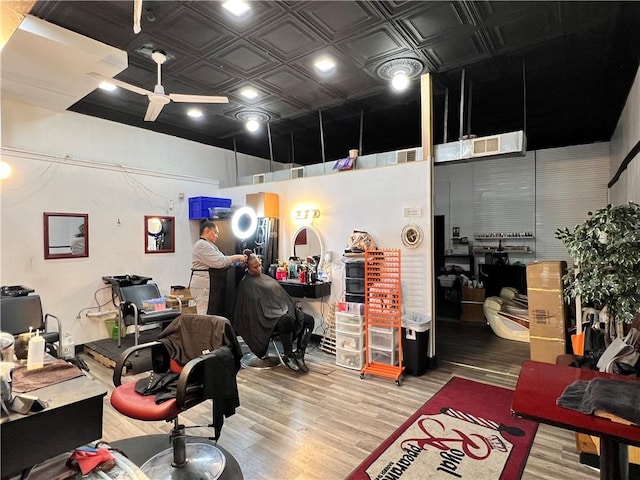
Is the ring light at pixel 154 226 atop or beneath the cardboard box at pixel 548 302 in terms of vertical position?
atop

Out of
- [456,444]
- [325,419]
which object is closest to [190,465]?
[325,419]

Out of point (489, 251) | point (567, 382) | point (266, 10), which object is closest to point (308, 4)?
point (266, 10)

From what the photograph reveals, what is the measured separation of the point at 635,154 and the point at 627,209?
1.35 metres

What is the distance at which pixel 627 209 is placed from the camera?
8.18 ft

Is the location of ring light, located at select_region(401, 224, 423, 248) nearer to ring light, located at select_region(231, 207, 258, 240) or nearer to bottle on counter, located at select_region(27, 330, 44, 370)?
ring light, located at select_region(231, 207, 258, 240)

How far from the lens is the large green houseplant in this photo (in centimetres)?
238

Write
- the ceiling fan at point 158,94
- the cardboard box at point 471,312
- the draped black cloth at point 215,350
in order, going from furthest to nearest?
the cardboard box at point 471,312 < the ceiling fan at point 158,94 < the draped black cloth at point 215,350

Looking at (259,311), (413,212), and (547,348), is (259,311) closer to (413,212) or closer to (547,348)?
(413,212)

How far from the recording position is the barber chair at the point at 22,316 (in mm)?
3225

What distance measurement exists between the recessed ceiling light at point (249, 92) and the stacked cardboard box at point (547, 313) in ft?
13.2

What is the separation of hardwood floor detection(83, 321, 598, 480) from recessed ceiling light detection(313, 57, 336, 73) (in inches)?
135

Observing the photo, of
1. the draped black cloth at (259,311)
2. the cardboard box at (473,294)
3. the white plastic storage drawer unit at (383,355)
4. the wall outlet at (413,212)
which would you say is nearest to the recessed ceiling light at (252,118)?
the draped black cloth at (259,311)

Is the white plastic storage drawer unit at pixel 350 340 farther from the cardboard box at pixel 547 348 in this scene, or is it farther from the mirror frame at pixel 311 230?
the cardboard box at pixel 547 348

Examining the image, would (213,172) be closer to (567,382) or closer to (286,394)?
(286,394)
